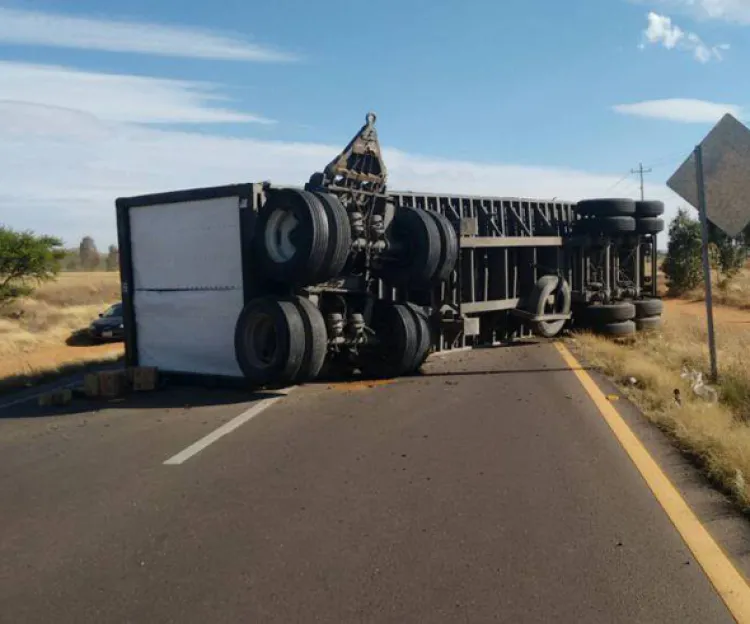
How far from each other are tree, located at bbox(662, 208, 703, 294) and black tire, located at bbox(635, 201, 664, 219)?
69.5ft

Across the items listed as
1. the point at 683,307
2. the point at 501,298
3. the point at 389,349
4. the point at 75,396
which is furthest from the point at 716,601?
the point at 683,307

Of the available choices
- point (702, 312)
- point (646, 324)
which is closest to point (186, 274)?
point (646, 324)

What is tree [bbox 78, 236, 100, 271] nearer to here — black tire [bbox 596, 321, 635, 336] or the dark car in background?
the dark car in background

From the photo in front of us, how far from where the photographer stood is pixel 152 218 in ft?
42.4

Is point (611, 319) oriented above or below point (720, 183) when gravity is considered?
below

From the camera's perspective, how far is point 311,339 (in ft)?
35.5

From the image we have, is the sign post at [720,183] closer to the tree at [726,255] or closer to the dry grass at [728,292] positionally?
the dry grass at [728,292]

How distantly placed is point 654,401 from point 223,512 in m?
5.77

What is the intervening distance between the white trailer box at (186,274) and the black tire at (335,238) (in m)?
1.13

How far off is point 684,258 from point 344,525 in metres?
37.9

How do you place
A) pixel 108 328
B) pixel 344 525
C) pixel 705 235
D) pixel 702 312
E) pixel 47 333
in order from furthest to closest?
1. pixel 47 333
2. pixel 702 312
3. pixel 108 328
4. pixel 705 235
5. pixel 344 525

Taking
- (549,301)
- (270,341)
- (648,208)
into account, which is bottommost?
(270,341)

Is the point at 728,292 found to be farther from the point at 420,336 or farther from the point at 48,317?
the point at 48,317

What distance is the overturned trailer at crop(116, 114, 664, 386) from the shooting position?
11.1 m
